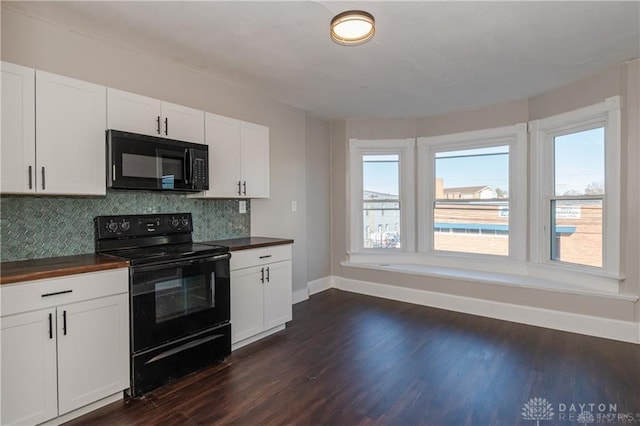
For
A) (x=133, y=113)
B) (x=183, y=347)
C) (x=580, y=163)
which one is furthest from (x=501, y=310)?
(x=133, y=113)

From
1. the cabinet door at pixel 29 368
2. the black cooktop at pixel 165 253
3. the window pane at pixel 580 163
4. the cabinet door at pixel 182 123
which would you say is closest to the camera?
the cabinet door at pixel 29 368

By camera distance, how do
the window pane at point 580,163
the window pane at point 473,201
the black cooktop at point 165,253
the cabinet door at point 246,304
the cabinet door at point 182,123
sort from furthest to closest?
the window pane at point 473,201 → the window pane at point 580,163 → the cabinet door at point 246,304 → the cabinet door at point 182,123 → the black cooktop at point 165,253

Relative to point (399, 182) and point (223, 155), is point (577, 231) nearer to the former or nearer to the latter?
point (399, 182)

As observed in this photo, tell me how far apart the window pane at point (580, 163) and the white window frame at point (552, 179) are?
0.21 ft

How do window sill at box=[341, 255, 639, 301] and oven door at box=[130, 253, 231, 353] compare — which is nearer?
oven door at box=[130, 253, 231, 353]

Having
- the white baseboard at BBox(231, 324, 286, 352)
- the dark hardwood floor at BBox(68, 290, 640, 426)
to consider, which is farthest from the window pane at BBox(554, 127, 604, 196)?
the white baseboard at BBox(231, 324, 286, 352)

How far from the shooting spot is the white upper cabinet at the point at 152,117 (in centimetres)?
242

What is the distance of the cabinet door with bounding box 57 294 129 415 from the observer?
76.5 inches

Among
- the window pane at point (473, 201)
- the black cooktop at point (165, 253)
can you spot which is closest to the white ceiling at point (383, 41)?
the window pane at point (473, 201)

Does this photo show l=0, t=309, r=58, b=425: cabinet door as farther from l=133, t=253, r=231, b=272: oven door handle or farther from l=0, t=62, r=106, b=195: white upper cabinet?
l=0, t=62, r=106, b=195: white upper cabinet

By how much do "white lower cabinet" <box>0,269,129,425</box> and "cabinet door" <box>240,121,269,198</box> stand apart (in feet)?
4.96

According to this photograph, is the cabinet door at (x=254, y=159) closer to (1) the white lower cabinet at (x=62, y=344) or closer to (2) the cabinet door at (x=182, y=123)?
(2) the cabinet door at (x=182, y=123)

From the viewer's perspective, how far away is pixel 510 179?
4.19 m

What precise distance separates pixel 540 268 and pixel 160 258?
13.0 ft
